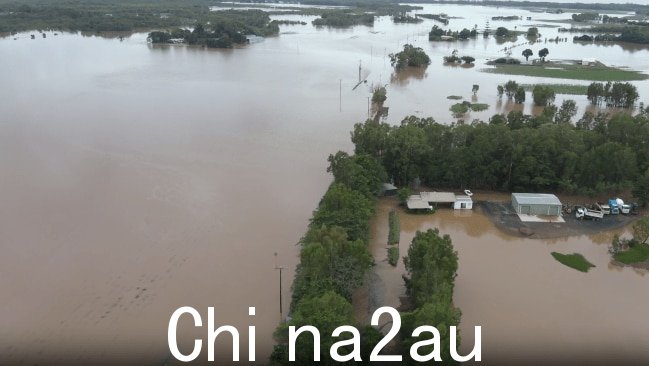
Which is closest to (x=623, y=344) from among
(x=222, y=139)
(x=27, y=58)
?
(x=222, y=139)

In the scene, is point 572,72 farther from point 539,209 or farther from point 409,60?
point 539,209

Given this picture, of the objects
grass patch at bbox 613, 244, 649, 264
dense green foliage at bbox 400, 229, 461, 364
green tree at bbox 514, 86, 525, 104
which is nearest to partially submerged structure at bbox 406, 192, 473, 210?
dense green foliage at bbox 400, 229, 461, 364

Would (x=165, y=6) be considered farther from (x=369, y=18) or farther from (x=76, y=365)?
(x=76, y=365)

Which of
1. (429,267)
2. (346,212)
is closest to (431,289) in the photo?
(429,267)

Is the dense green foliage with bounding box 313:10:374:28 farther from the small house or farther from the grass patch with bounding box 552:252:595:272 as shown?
the grass patch with bounding box 552:252:595:272

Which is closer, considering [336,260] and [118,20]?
[336,260]
